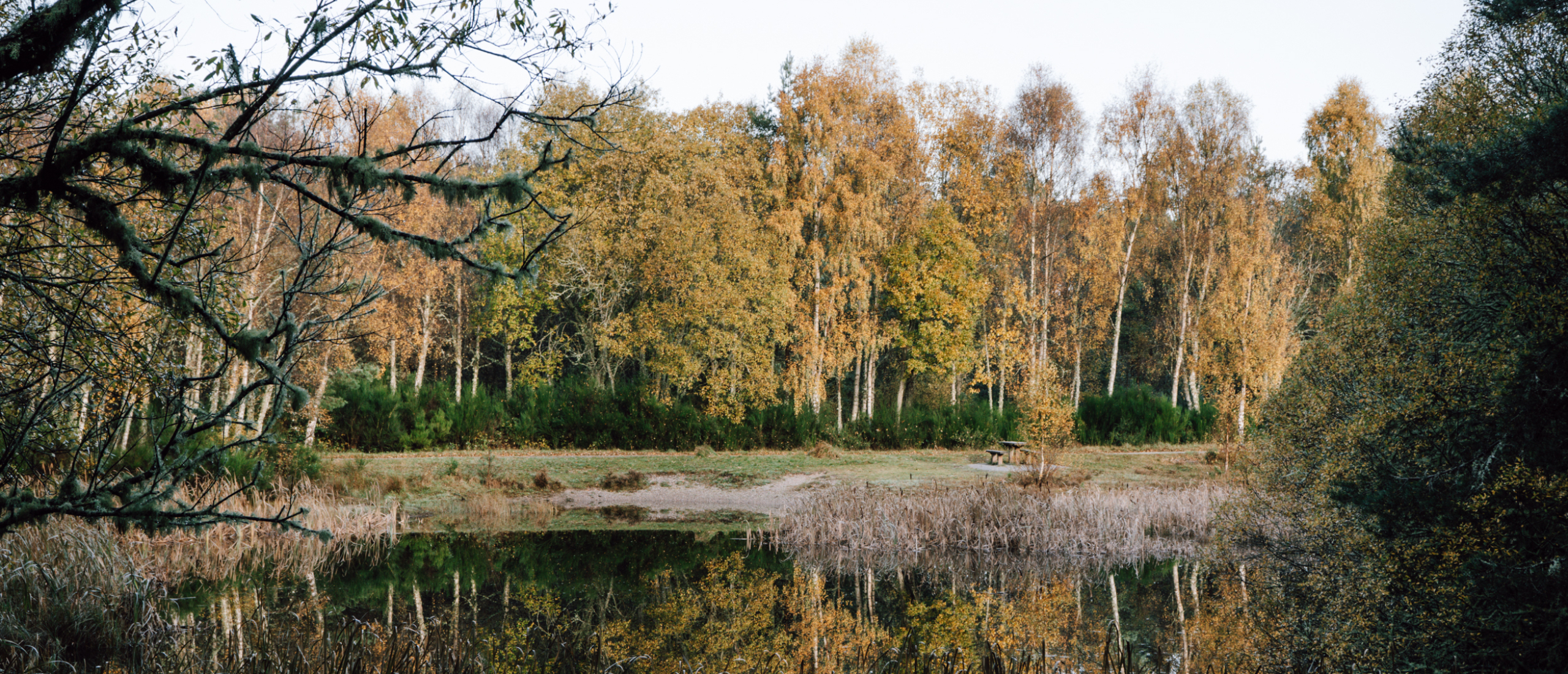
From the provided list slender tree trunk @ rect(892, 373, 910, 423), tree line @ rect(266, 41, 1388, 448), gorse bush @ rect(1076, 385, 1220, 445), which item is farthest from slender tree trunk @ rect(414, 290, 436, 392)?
gorse bush @ rect(1076, 385, 1220, 445)

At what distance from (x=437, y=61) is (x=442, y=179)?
0.48 meters

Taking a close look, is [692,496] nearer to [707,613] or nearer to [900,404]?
[707,613]

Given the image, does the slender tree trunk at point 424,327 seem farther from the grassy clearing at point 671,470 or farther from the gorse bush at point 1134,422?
the gorse bush at point 1134,422

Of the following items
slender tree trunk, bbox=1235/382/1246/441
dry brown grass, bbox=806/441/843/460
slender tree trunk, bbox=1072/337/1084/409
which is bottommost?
dry brown grass, bbox=806/441/843/460

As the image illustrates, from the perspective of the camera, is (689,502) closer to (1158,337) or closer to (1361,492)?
(1361,492)

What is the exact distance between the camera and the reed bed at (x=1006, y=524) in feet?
47.3

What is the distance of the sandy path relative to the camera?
1983cm

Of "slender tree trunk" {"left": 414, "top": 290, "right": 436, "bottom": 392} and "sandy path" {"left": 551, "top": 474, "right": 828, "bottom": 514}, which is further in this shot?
"slender tree trunk" {"left": 414, "top": 290, "right": 436, "bottom": 392}

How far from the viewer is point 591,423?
25469 millimetres

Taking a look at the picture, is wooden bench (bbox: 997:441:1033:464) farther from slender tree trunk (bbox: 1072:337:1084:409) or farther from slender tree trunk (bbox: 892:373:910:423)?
slender tree trunk (bbox: 1072:337:1084:409)

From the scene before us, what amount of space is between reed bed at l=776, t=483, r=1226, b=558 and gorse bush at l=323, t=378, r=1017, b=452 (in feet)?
33.2

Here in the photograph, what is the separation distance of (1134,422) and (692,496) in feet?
51.5

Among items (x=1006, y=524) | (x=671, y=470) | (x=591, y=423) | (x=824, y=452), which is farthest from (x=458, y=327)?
(x=1006, y=524)

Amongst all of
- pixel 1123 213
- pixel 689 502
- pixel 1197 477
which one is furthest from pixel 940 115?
pixel 689 502
